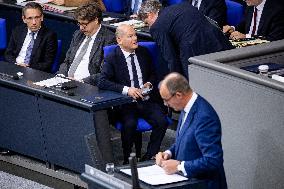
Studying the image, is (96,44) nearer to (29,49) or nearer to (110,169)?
(29,49)

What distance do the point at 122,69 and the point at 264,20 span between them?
152 cm

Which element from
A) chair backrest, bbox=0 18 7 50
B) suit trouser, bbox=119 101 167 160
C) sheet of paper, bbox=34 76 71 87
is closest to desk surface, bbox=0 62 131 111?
sheet of paper, bbox=34 76 71 87

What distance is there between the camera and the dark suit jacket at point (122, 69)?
6438 millimetres

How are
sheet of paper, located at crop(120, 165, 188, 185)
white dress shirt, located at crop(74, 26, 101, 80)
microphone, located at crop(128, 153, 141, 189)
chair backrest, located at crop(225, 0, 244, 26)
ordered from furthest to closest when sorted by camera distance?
chair backrest, located at crop(225, 0, 244, 26) → white dress shirt, located at crop(74, 26, 101, 80) → sheet of paper, located at crop(120, 165, 188, 185) → microphone, located at crop(128, 153, 141, 189)

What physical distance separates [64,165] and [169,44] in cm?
133

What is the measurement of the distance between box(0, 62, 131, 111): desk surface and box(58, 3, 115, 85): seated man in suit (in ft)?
0.91

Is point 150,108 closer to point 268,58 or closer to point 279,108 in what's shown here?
point 268,58

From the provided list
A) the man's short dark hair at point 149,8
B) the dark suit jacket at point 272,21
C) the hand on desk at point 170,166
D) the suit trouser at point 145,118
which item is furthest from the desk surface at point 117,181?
the dark suit jacket at point 272,21

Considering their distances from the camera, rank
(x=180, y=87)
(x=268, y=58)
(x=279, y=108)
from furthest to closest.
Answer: (x=268, y=58)
(x=279, y=108)
(x=180, y=87)

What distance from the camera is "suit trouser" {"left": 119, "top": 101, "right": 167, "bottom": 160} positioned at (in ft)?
20.7

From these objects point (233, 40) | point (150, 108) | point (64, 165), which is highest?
point (233, 40)

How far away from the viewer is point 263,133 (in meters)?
4.77

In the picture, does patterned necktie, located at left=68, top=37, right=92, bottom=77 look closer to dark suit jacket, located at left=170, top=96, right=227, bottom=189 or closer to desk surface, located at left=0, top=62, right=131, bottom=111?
desk surface, located at left=0, top=62, right=131, bottom=111

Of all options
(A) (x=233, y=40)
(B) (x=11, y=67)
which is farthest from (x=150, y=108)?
(B) (x=11, y=67)
